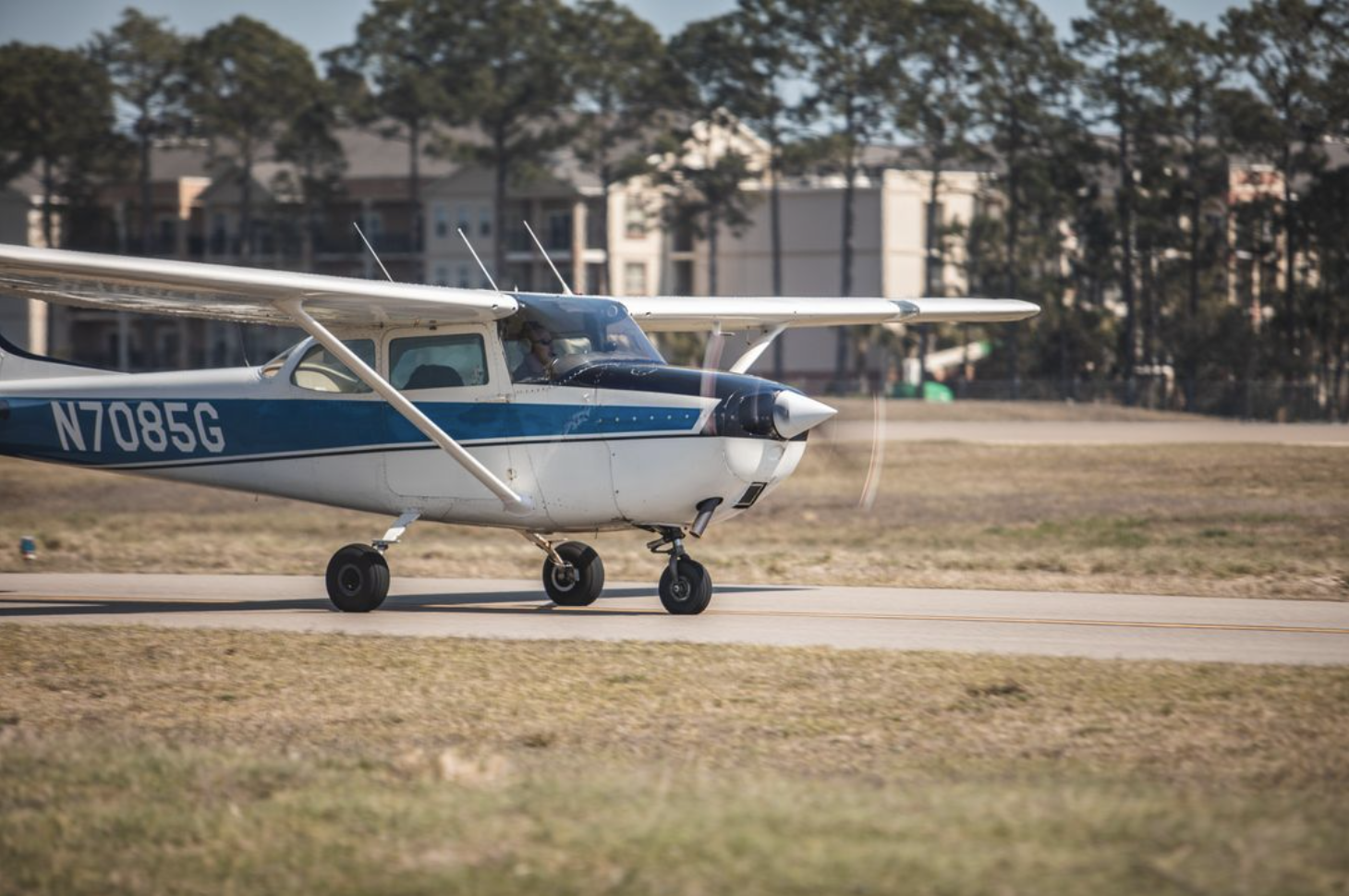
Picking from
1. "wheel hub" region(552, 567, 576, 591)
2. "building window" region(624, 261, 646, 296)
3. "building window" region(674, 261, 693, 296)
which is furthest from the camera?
"building window" region(674, 261, 693, 296)

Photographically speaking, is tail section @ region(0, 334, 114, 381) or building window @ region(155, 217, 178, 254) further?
building window @ region(155, 217, 178, 254)

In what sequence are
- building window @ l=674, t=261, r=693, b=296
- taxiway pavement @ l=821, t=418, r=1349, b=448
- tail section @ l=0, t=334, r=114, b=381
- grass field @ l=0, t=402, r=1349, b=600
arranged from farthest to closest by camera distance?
building window @ l=674, t=261, r=693, b=296, taxiway pavement @ l=821, t=418, r=1349, b=448, grass field @ l=0, t=402, r=1349, b=600, tail section @ l=0, t=334, r=114, b=381

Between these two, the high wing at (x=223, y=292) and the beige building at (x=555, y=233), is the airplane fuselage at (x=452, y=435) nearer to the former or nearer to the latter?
the high wing at (x=223, y=292)

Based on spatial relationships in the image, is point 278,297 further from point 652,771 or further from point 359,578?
point 652,771

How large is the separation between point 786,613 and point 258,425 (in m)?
5.44

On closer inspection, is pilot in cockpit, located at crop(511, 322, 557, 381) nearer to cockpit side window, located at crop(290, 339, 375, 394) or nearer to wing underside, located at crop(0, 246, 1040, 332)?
wing underside, located at crop(0, 246, 1040, 332)

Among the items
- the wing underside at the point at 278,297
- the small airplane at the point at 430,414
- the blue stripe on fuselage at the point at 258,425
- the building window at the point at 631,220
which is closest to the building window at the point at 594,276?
the building window at the point at 631,220

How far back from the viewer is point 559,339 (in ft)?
49.6

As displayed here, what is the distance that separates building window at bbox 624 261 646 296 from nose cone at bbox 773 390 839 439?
239 ft

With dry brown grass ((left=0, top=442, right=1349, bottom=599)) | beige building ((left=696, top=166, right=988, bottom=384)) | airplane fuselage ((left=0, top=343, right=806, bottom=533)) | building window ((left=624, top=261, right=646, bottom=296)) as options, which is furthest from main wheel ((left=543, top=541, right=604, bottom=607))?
building window ((left=624, top=261, right=646, bottom=296))

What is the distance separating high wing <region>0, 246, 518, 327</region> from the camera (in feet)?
44.2

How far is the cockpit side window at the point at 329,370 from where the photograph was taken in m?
15.9

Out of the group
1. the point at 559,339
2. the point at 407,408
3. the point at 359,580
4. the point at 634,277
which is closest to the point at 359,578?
the point at 359,580

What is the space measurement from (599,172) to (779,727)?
233 feet
